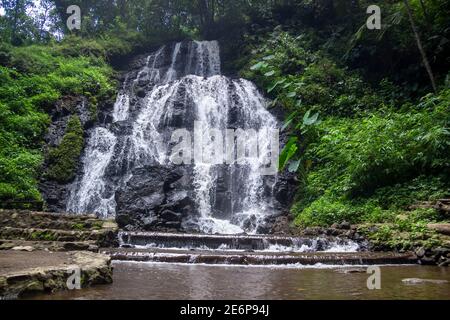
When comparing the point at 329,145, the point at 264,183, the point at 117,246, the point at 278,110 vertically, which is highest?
the point at 278,110

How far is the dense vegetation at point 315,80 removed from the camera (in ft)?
36.4

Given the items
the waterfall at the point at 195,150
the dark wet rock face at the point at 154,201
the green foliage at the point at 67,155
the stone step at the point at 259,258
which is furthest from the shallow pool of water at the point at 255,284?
the green foliage at the point at 67,155

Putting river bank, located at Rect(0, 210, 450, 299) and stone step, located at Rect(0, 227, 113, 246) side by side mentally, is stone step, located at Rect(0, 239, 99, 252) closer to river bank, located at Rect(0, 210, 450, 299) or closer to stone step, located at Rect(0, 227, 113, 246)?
river bank, located at Rect(0, 210, 450, 299)

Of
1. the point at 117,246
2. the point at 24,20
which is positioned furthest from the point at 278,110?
the point at 24,20

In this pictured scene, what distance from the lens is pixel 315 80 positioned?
61.6 ft

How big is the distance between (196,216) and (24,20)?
22975mm

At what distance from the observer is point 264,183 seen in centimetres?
1563

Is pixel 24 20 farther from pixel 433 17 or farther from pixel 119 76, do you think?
pixel 433 17

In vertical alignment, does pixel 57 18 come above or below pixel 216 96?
above

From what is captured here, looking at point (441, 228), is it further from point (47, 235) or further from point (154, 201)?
point (154, 201)

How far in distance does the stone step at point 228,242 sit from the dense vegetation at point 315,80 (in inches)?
60.1

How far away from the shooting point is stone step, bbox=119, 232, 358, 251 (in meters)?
9.28
